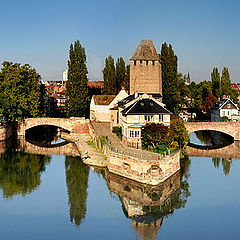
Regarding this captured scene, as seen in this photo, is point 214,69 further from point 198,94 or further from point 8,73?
point 8,73

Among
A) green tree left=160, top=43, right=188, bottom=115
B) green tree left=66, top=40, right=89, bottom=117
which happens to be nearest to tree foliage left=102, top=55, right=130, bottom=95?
green tree left=66, top=40, right=89, bottom=117

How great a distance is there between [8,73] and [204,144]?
35926mm

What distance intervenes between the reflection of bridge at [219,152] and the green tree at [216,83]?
105ft

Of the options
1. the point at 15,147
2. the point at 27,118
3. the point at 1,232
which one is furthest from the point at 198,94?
the point at 1,232

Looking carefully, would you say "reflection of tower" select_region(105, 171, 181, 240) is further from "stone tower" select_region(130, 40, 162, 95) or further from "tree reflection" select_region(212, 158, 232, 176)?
"stone tower" select_region(130, 40, 162, 95)

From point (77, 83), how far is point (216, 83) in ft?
127

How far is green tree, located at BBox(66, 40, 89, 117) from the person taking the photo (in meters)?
62.1

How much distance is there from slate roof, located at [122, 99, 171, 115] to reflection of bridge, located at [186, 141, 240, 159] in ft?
36.1

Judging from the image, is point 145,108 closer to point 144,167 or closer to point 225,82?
point 144,167

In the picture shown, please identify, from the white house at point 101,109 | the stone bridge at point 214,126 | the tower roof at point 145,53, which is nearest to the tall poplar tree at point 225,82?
the stone bridge at point 214,126

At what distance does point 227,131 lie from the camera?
55281 mm

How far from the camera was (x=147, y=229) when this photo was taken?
76.3ft

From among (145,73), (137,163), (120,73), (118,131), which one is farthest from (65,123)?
(137,163)

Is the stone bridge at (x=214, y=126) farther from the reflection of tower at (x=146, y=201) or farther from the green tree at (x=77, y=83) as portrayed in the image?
the reflection of tower at (x=146, y=201)
